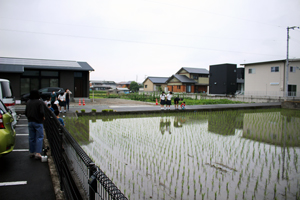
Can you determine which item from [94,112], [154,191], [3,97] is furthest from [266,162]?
[94,112]

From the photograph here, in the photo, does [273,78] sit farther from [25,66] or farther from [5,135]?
[5,135]

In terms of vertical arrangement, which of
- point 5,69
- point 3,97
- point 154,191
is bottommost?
point 154,191

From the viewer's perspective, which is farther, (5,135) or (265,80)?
(265,80)

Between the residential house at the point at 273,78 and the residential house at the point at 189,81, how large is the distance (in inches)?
541

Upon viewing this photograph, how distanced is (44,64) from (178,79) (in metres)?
26.2

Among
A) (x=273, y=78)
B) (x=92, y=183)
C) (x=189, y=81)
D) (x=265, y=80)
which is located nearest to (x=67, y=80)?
(x=92, y=183)

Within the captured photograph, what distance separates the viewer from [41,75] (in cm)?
1881

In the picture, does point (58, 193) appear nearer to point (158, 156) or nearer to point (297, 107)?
point (158, 156)

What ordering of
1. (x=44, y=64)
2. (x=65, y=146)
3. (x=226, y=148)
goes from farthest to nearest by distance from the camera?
(x=44, y=64), (x=226, y=148), (x=65, y=146)

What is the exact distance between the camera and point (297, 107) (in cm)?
1923

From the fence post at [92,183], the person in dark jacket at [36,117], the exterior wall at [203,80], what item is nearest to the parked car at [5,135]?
the person in dark jacket at [36,117]

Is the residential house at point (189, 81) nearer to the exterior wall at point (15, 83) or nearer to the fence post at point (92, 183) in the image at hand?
the exterior wall at point (15, 83)

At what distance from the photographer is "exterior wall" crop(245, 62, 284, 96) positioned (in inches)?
976

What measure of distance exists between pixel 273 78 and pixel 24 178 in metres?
28.4
